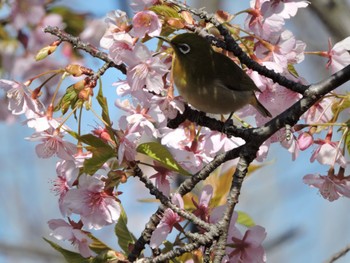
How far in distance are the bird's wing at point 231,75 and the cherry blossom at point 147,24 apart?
21 cm

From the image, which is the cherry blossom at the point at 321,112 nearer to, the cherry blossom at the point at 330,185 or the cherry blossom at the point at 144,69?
the cherry blossom at the point at 330,185

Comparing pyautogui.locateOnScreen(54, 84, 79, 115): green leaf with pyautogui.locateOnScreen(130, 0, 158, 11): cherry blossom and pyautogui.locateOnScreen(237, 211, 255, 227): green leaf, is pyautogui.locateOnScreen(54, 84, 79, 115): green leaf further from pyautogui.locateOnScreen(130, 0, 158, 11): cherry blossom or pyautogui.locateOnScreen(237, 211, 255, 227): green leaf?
pyautogui.locateOnScreen(237, 211, 255, 227): green leaf

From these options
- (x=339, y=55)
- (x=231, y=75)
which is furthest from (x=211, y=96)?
(x=339, y=55)

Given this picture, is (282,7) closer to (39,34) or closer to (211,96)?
(211,96)

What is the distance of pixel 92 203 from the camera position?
1868mm

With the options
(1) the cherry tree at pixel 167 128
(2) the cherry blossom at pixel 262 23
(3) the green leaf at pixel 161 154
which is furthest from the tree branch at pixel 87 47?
(2) the cherry blossom at pixel 262 23

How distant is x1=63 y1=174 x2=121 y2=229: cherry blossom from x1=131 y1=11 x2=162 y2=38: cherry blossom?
41cm

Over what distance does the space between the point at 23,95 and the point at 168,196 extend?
508mm

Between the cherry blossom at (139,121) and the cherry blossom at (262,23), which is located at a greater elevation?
the cherry blossom at (262,23)

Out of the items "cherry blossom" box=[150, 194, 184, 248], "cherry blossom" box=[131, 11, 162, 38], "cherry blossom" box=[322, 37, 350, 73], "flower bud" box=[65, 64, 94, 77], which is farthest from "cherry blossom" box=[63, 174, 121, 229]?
"cherry blossom" box=[322, 37, 350, 73]

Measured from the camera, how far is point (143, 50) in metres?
1.77

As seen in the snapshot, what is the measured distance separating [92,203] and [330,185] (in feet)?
2.28

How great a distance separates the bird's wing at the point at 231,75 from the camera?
1.95 meters

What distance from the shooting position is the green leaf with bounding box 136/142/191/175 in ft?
5.94
